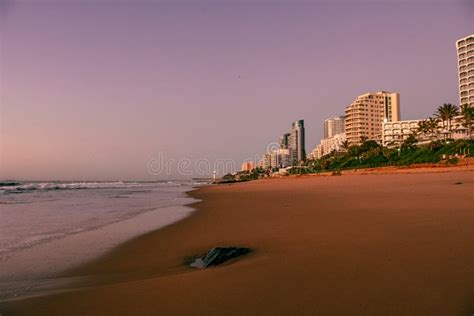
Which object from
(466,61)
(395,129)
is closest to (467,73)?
(466,61)

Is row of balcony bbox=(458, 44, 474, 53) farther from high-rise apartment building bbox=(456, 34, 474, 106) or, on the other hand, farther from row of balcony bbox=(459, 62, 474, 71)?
row of balcony bbox=(459, 62, 474, 71)

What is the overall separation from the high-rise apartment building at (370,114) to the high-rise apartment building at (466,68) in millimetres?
25359

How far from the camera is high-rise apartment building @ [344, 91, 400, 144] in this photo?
123 meters

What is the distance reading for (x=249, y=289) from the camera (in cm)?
363

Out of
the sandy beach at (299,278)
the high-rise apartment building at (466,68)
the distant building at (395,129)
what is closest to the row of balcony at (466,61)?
the high-rise apartment building at (466,68)

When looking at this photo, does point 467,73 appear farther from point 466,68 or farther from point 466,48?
point 466,48

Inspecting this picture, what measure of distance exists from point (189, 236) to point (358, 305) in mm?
5699

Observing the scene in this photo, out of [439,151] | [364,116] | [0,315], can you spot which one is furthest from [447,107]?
[0,315]

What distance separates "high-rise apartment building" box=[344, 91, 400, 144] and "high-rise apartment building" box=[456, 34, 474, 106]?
2536 centimetres

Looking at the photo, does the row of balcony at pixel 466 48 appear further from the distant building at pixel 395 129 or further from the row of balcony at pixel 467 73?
the distant building at pixel 395 129

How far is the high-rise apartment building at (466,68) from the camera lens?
98000mm

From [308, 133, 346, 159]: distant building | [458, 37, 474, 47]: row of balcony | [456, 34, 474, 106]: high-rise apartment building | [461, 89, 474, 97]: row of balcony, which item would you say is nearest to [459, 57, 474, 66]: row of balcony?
[456, 34, 474, 106]: high-rise apartment building

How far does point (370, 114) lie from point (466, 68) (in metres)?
32.6

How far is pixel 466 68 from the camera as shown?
329 feet
